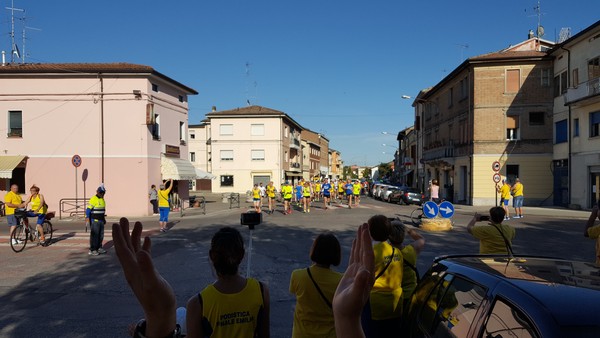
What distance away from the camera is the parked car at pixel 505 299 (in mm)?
2010

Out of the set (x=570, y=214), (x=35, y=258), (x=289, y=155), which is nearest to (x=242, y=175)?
(x=289, y=155)

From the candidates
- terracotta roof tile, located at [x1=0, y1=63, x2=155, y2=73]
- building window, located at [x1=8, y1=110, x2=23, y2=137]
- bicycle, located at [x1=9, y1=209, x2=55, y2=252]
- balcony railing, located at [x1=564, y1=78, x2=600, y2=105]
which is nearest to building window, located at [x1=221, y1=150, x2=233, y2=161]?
terracotta roof tile, located at [x1=0, y1=63, x2=155, y2=73]

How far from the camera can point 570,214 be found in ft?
72.7

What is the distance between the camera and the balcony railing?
77.8ft

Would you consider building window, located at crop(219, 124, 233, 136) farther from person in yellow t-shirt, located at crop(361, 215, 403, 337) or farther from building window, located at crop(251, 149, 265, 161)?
person in yellow t-shirt, located at crop(361, 215, 403, 337)

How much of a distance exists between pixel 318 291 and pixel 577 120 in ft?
95.4

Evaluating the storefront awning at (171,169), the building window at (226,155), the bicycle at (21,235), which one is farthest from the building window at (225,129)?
the bicycle at (21,235)

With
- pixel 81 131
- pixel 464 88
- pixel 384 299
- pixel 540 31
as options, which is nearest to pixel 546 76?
pixel 464 88

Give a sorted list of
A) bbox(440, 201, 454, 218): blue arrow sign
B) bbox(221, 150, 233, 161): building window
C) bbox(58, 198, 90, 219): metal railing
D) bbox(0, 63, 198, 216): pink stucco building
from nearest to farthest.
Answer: bbox(440, 201, 454, 218): blue arrow sign < bbox(58, 198, 90, 219): metal railing < bbox(0, 63, 198, 216): pink stucco building < bbox(221, 150, 233, 161): building window

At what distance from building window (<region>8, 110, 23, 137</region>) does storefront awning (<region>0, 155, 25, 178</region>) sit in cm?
141

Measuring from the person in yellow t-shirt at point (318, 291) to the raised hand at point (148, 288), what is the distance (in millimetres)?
1184

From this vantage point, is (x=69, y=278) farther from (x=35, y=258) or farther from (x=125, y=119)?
(x=125, y=119)

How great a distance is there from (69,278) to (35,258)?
2817 mm

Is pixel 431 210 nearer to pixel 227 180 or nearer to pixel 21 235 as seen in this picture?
pixel 21 235
